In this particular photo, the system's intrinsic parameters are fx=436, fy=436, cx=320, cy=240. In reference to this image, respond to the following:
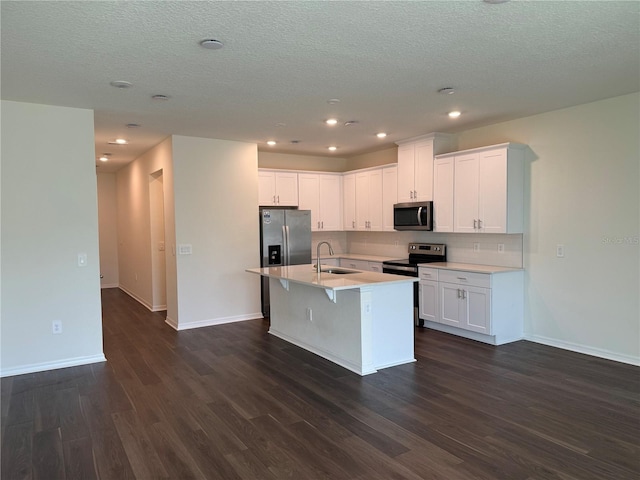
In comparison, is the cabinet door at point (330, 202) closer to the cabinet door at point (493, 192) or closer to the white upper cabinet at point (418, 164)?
the white upper cabinet at point (418, 164)

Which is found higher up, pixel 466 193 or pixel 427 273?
pixel 466 193

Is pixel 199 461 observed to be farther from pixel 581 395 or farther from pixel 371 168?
pixel 371 168

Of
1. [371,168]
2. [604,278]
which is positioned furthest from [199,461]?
Result: [371,168]

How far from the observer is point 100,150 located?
682 centimetres

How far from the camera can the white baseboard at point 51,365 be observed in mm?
4242

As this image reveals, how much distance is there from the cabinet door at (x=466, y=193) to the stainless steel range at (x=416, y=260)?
648 mm

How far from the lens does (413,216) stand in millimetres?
6203

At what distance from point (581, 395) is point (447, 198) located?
2.88 meters

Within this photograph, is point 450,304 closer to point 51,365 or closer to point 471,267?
point 471,267

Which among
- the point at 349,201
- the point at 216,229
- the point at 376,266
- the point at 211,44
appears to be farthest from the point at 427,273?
the point at 211,44

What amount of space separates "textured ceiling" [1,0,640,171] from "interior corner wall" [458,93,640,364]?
12.4 inches

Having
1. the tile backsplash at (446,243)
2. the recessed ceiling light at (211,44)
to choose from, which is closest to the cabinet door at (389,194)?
the tile backsplash at (446,243)

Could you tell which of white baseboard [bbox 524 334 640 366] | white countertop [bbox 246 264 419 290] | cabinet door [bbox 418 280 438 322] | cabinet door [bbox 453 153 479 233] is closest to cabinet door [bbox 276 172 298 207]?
white countertop [bbox 246 264 419 290]

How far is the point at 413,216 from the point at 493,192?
130cm
